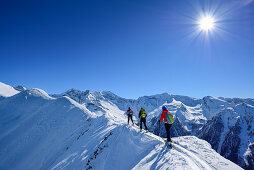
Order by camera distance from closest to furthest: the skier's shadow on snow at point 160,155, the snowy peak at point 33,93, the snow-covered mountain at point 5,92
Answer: the skier's shadow on snow at point 160,155 → the snowy peak at point 33,93 → the snow-covered mountain at point 5,92

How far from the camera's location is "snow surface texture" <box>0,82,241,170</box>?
10641 millimetres

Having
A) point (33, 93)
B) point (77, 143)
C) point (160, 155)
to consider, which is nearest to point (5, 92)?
point (33, 93)

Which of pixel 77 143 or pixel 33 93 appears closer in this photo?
pixel 77 143

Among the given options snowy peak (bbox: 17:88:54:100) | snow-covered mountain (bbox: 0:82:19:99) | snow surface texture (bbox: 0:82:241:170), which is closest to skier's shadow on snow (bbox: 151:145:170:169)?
snow surface texture (bbox: 0:82:241:170)

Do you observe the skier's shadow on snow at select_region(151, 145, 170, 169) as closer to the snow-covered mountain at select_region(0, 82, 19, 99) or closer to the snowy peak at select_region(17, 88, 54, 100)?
the snowy peak at select_region(17, 88, 54, 100)

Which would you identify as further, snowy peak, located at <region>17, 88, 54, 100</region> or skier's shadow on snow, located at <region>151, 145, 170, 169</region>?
snowy peak, located at <region>17, 88, 54, 100</region>

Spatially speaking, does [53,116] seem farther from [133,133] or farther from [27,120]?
[133,133]

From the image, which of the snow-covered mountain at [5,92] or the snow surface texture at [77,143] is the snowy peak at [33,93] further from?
the snow-covered mountain at [5,92]

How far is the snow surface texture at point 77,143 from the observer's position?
34.9 ft

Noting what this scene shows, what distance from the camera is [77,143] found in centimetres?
2573

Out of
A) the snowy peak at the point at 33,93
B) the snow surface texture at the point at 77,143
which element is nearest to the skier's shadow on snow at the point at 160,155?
the snow surface texture at the point at 77,143

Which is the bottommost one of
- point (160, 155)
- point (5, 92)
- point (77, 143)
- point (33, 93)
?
point (77, 143)

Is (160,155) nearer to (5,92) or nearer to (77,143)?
(77,143)

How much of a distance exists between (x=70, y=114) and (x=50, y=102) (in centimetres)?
1361
